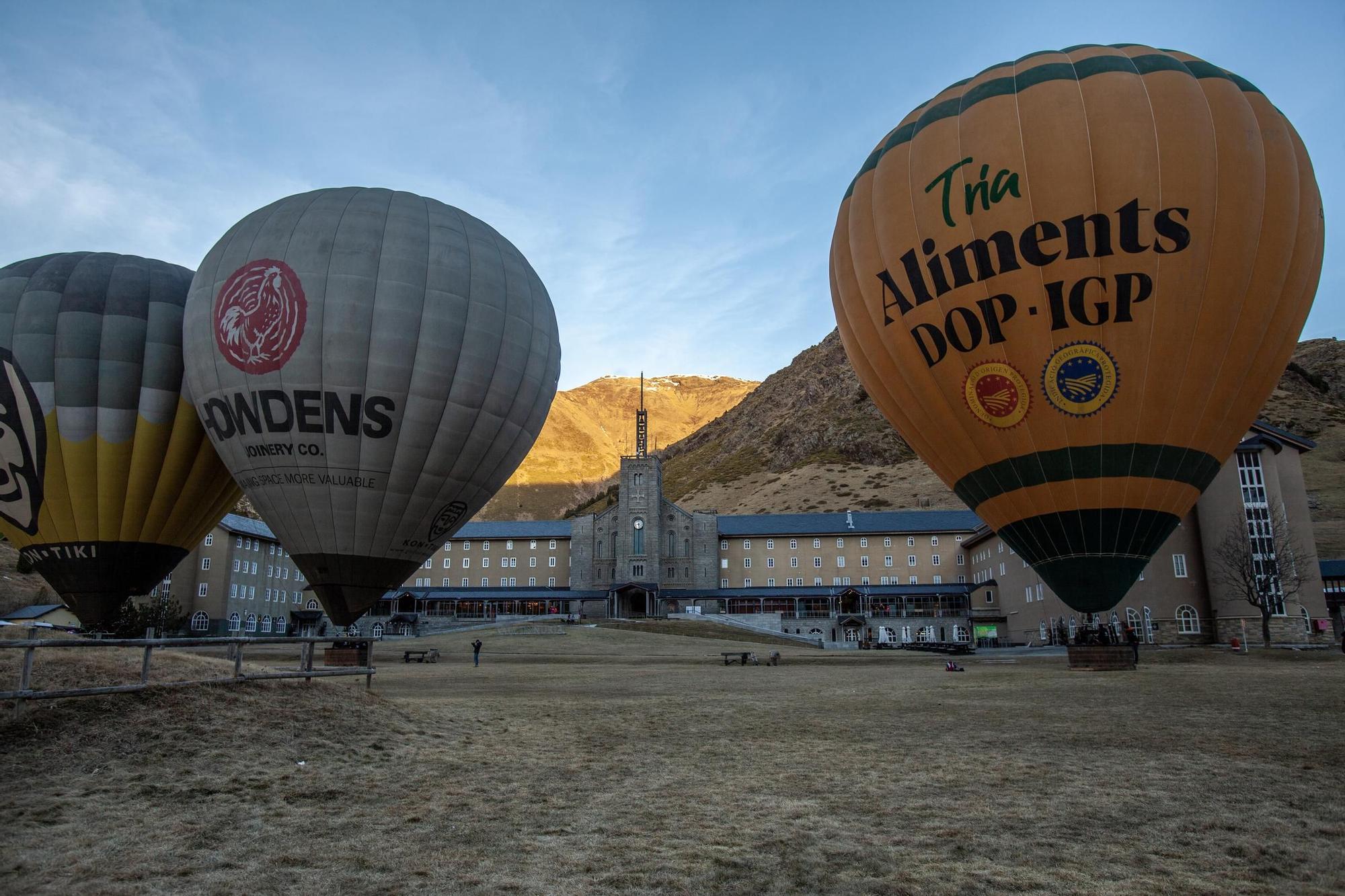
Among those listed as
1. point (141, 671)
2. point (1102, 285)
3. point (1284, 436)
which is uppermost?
point (1284, 436)

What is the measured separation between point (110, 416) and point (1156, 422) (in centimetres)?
3033

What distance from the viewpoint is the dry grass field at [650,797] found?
630 cm

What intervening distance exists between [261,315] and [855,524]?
86684 millimetres

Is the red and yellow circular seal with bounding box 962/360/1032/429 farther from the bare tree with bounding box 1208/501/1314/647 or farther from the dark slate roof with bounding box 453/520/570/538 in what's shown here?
the dark slate roof with bounding box 453/520/570/538

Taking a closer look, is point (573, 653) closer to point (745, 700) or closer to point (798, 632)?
point (745, 700)

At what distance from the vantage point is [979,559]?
89562 mm

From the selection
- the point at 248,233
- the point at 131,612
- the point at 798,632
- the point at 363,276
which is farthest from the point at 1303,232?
the point at 798,632

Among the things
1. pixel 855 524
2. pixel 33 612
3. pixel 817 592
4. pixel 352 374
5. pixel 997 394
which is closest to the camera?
pixel 997 394

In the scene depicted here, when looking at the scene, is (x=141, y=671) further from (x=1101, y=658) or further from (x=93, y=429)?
(x=1101, y=658)

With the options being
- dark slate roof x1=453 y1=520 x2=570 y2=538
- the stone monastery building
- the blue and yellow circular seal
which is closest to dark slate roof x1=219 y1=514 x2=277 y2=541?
the stone monastery building

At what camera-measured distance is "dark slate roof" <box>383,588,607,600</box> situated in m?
97.8

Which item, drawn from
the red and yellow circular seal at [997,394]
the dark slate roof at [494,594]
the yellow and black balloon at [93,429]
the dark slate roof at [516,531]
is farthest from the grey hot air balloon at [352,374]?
the dark slate roof at [516,531]

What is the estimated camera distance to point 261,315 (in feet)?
76.5

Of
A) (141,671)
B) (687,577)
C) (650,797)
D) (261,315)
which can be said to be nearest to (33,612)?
(261,315)
